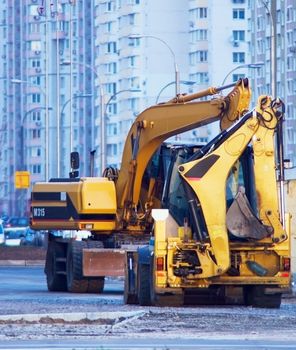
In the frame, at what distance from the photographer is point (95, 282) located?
38000 millimetres

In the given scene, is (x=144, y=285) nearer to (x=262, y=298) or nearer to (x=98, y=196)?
(x=262, y=298)

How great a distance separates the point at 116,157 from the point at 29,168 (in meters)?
14.4

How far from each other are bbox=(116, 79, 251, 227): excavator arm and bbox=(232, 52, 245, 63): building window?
124 meters

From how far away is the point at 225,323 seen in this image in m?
24.8

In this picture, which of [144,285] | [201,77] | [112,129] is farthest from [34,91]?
[144,285]

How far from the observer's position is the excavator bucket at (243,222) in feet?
95.5

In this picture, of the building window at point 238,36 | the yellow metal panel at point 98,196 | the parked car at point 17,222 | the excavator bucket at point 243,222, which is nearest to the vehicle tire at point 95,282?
the yellow metal panel at point 98,196

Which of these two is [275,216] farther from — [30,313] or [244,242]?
[30,313]

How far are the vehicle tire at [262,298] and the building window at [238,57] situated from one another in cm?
13130

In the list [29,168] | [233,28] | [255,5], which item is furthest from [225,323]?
[29,168]

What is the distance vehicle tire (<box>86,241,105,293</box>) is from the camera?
124 feet

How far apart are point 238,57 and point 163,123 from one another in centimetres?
12779

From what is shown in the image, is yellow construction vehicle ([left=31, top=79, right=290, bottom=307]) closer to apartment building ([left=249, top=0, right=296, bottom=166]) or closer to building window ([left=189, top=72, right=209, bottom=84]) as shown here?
apartment building ([left=249, top=0, right=296, bottom=166])

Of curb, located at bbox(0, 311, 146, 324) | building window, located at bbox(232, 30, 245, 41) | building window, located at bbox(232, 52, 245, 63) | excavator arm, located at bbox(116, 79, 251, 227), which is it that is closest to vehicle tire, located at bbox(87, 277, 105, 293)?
excavator arm, located at bbox(116, 79, 251, 227)
